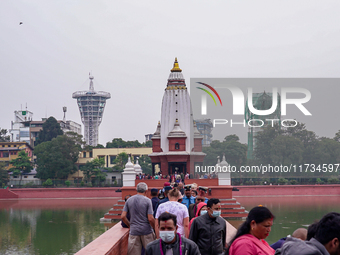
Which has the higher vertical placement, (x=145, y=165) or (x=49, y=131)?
(x=49, y=131)

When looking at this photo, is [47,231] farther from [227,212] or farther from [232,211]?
[232,211]

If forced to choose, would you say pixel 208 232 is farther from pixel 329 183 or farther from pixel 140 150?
pixel 140 150

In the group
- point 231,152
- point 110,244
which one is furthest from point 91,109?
point 110,244

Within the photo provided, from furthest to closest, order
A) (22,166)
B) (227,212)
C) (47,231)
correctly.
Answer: (22,166) → (227,212) → (47,231)

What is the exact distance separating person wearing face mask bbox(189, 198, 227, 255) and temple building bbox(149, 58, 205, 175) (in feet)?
87.8

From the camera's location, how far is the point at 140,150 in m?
72.9

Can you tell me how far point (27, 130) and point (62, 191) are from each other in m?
49.6

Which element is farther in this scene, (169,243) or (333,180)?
(333,180)

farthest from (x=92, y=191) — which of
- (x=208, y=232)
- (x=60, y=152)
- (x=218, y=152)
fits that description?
(x=208, y=232)

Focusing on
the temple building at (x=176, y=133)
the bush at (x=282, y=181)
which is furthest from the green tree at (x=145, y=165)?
the temple building at (x=176, y=133)

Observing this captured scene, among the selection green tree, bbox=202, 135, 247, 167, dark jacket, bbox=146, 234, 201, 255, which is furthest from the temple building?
dark jacket, bbox=146, 234, 201, 255

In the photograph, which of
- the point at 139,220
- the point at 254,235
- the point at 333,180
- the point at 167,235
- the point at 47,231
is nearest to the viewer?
the point at 254,235

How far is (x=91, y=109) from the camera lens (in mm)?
118625

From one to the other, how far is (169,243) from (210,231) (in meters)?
1.40
